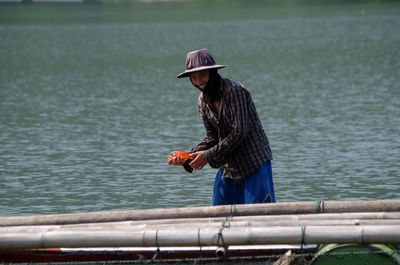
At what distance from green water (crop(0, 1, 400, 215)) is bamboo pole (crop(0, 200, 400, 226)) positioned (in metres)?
4.80

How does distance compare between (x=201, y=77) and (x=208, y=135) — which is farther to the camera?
(x=208, y=135)

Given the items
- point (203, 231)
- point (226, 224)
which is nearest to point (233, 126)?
point (226, 224)

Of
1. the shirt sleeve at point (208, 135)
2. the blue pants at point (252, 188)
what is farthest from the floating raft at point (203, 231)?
the shirt sleeve at point (208, 135)

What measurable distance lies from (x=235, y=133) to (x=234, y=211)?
62 cm

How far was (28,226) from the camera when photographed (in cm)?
582

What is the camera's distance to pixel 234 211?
5.80 metres

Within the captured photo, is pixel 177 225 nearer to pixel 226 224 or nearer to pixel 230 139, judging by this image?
pixel 226 224

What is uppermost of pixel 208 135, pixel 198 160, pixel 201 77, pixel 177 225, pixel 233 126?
pixel 201 77

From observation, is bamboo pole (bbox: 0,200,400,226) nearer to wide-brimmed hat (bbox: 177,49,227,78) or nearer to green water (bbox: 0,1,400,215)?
wide-brimmed hat (bbox: 177,49,227,78)

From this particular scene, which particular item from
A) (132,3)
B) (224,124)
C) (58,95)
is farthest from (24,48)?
(132,3)

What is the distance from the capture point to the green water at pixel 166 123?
37.9 ft

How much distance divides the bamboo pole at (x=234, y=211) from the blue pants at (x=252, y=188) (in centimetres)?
47

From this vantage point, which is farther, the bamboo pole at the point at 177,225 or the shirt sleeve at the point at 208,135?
the shirt sleeve at the point at 208,135

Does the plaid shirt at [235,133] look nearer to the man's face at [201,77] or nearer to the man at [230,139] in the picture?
the man at [230,139]
